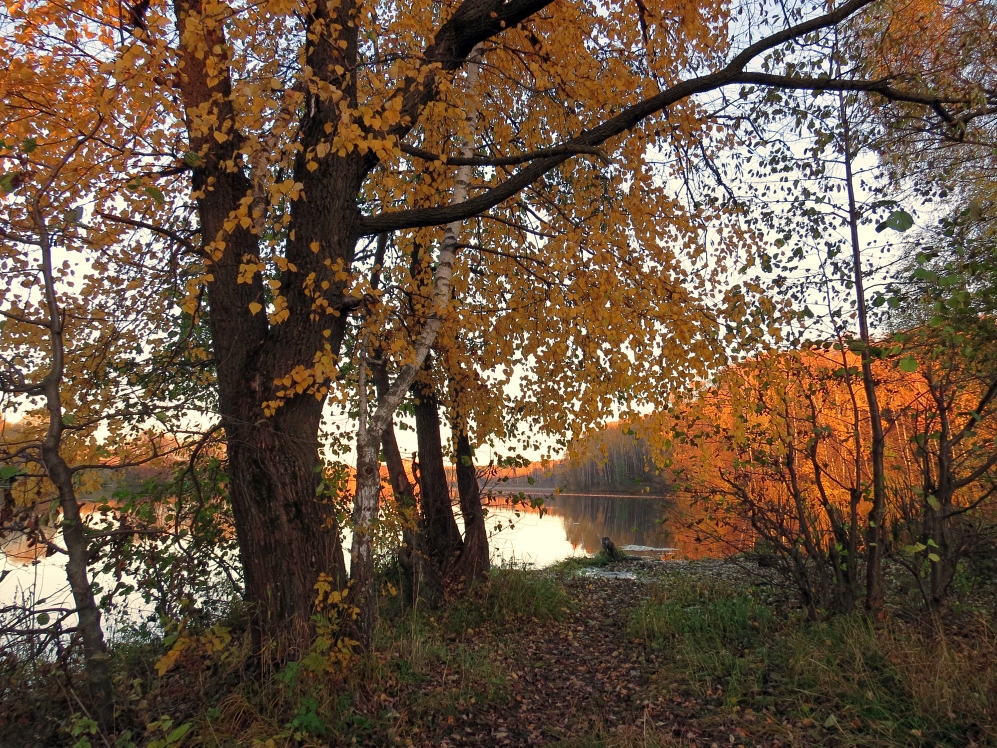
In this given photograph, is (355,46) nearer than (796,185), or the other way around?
(355,46)

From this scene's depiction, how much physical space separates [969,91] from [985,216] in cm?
229

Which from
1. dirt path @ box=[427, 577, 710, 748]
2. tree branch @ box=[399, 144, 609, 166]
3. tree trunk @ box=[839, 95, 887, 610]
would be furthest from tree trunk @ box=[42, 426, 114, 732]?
tree trunk @ box=[839, 95, 887, 610]

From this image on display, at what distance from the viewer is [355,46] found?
4.83 meters

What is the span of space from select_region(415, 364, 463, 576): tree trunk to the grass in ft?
8.56

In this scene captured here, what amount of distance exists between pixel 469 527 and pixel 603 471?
32.3 meters

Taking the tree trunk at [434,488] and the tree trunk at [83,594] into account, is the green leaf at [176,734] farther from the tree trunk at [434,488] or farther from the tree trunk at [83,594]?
the tree trunk at [434,488]

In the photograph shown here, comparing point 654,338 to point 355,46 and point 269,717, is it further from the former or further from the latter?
point 269,717

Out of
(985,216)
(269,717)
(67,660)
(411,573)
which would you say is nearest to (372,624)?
(269,717)

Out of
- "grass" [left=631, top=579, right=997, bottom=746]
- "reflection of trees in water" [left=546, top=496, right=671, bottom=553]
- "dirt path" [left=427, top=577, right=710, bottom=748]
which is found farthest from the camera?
"reflection of trees in water" [left=546, top=496, right=671, bottom=553]

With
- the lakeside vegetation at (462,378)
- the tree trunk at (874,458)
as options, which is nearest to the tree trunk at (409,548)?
the lakeside vegetation at (462,378)

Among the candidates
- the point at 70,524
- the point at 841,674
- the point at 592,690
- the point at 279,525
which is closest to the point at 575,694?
the point at 592,690

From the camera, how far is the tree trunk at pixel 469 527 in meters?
7.05

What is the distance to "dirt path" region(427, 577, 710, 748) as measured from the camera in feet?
13.1

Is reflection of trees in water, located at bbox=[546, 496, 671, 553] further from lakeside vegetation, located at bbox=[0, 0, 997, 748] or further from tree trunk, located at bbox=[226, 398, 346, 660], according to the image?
tree trunk, located at bbox=[226, 398, 346, 660]
